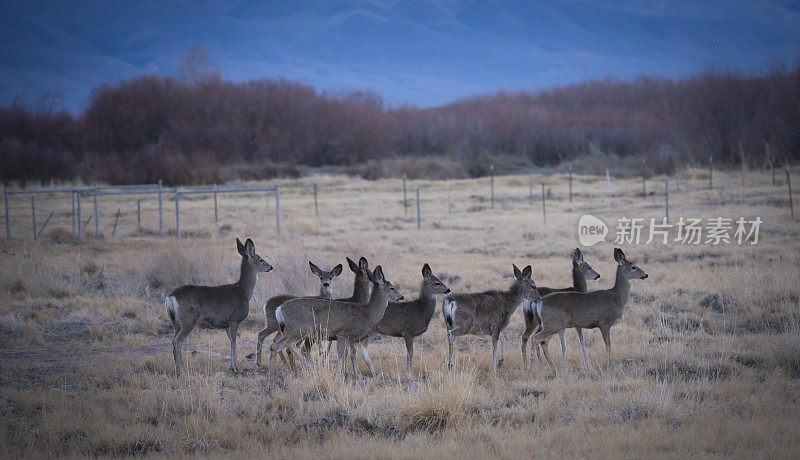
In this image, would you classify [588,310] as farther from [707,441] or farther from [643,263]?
[643,263]

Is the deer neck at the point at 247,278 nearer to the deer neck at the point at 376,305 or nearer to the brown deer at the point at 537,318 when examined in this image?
the deer neck at the point at 376,305

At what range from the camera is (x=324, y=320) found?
10.0 meters

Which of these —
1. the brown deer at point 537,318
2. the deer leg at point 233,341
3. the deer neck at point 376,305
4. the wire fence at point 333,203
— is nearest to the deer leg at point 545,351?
the brown deer at point 537,318

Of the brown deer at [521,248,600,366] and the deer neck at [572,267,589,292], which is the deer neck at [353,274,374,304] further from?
the deer neck at [572,267,589,292]

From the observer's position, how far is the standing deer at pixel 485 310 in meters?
10.9

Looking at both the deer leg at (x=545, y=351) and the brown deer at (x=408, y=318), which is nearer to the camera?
the brown deer at (x=408, y=318)

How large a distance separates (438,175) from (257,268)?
59169 mm

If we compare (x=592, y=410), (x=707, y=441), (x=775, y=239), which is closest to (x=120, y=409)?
(x=592, y=410)

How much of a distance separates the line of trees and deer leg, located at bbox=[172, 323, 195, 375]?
52887 millimetres

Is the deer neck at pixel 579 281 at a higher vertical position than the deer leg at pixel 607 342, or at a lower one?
higher

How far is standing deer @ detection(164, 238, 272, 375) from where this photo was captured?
1033 cm

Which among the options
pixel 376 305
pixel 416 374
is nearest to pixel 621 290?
pixel 416 374

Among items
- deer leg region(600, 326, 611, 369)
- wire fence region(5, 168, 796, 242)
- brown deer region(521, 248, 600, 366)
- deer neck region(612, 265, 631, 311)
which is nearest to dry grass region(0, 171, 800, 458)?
deer leg region(600, 326, 611, 369)

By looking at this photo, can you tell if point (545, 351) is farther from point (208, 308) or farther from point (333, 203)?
point (333, 203)
